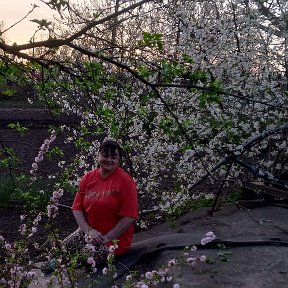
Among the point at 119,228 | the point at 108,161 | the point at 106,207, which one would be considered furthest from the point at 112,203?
the point at 108,161

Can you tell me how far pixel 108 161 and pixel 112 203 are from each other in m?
0.39

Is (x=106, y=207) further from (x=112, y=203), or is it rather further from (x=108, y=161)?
(x=108, y=161)

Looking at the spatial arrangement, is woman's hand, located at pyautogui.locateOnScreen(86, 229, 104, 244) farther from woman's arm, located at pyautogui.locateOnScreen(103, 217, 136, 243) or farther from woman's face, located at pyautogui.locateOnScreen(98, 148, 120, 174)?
woman's face, located at pyautogui.locateOnScreen(98, 148, 120, 174)

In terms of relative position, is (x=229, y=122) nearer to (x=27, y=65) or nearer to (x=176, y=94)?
(x=176, y=94)

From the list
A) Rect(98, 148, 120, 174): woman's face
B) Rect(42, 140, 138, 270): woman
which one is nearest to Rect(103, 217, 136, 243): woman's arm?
Rect(42, 140, 138, 270): woman

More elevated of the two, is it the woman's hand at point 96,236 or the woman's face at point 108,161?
the woman's face at point 108,161

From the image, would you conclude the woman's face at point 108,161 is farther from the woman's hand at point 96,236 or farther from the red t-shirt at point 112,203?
the woman's hand at point 96,236

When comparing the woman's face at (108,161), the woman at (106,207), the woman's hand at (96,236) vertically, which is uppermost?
the woman's face at (108,161)

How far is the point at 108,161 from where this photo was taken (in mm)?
5641

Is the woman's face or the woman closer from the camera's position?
the woman

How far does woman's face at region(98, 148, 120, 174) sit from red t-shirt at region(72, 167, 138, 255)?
6 cm

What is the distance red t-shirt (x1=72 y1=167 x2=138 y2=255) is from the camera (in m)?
5.51

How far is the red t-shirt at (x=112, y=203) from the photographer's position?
551cm

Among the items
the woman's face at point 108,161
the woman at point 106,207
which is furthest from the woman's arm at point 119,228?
the woman's face at point 108,161
